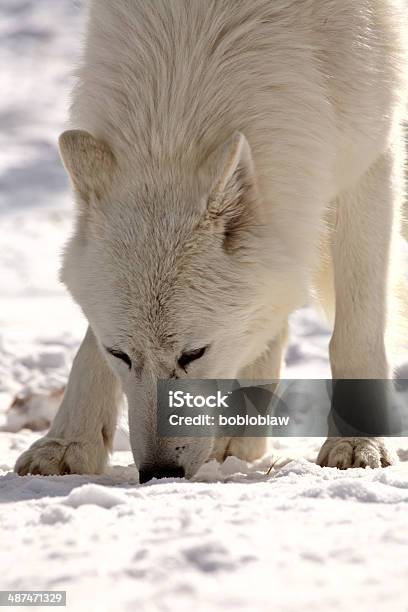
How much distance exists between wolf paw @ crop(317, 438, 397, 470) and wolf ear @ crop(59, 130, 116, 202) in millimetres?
1437

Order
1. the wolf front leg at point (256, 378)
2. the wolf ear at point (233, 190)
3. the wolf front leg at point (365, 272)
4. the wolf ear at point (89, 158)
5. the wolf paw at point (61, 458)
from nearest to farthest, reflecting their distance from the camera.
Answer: the wolf ear at point (233, 190), the wolf ear at point (89, 158), the wolf paw at point (61, 458), the wolf front leg at point (365, 272), the wolf front leg at point (256, 378)

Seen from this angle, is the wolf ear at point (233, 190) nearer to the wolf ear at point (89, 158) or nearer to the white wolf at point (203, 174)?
the white wolf at point (203, 174)

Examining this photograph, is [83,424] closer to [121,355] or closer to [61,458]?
[61,458]

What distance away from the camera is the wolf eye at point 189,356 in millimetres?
3539

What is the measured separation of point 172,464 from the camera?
350 centimetres

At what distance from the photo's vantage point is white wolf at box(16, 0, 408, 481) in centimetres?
348

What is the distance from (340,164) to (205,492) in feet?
6.24

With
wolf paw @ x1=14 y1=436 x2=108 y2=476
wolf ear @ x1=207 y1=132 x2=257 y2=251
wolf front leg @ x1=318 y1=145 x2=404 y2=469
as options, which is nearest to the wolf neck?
wolf ear @ x1=207 y1=132 x2=257 y2=251

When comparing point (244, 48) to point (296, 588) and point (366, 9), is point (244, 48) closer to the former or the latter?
point (366, 9)

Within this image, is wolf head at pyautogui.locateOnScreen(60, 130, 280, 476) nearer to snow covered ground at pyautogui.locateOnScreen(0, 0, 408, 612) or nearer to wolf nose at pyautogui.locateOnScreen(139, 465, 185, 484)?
wolf nose at pyautogui.locateOnScreen(139, 465, 185, 484)

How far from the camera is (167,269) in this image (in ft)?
11.2

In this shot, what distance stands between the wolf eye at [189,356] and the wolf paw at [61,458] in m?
0.83

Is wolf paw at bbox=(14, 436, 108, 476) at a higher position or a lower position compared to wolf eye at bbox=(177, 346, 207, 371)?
lower

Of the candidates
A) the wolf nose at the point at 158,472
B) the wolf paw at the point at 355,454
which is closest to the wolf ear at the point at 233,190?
the wolf nose at the point at 158,472
